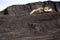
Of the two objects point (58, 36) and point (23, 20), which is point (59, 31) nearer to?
point (58, 36)

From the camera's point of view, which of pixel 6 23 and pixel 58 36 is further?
pixel 6 23

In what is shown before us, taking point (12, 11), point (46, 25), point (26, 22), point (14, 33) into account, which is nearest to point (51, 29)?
point (46, 25)

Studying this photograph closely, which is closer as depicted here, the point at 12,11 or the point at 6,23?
the point at 6,23

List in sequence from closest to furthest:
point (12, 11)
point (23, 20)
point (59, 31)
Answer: point (59, 31), point (23, 20), point (12, 11)

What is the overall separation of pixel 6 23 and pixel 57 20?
3.63ft

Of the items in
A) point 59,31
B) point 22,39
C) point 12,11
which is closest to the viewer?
point 22,39

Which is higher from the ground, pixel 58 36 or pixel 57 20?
pixel 57 20

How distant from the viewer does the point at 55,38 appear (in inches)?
128

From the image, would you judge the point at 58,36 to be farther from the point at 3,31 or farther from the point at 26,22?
the point at 3,31

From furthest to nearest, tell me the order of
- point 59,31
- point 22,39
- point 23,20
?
point 23,20 < point 59,31 < point 22,39

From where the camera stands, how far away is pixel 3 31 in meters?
3.34

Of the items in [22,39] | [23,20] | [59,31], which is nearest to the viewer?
[22,39]

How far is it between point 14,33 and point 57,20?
101 cm

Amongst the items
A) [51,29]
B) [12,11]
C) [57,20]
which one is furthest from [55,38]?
[12,11]
